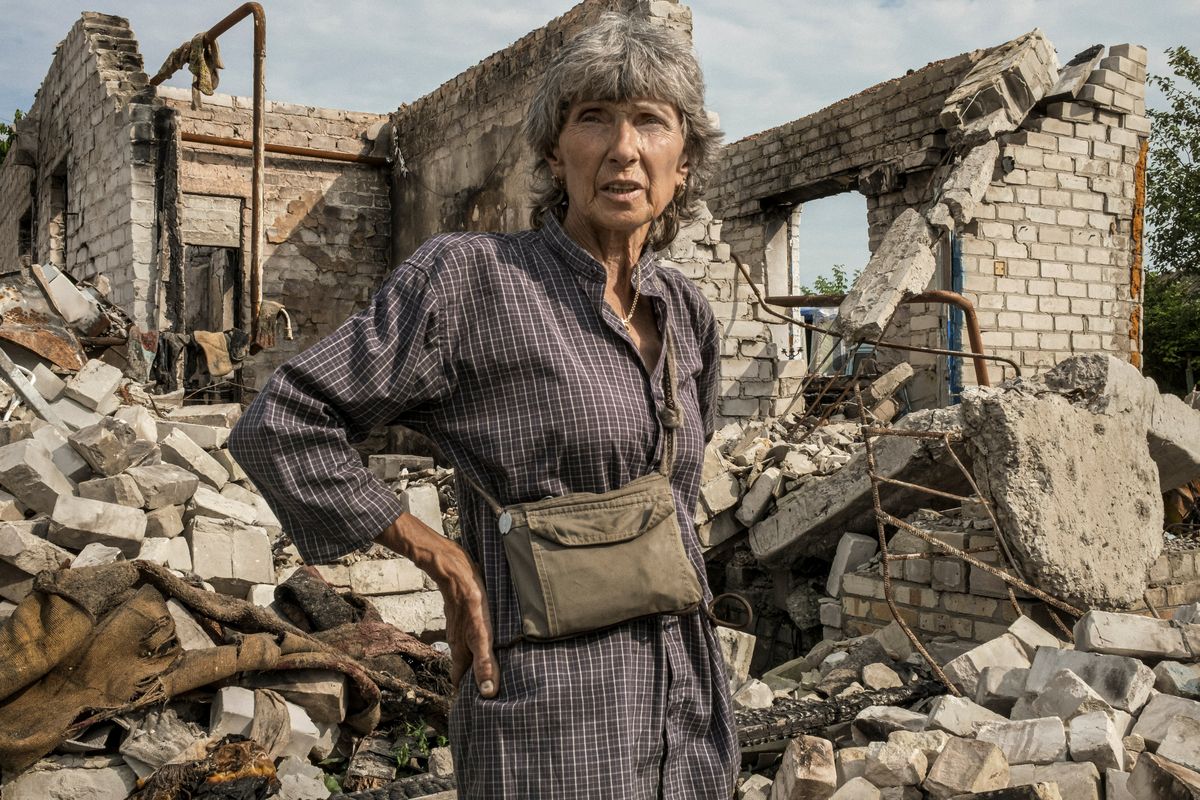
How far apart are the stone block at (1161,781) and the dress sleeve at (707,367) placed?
79.2 inches

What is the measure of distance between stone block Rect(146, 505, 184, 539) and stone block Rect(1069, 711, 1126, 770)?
4439 mm

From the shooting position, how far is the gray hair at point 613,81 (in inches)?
64.4

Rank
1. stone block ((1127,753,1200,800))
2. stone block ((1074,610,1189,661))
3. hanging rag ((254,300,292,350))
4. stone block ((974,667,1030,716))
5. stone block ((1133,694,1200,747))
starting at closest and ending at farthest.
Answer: stone block ((1127,753,1200,800)) < stone block ((1133,694,1200,747)) < stone block ((974,667,1030,716)) < stone block ((1074,610,1189,661)) < hanging rag ((254,300,292,350))

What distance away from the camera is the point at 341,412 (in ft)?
4.91

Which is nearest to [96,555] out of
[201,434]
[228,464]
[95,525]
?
[95,525]

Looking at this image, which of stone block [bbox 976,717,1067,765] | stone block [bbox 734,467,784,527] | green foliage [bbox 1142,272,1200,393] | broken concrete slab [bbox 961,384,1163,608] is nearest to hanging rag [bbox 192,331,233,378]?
stone block [bbox 734,467,784,527]

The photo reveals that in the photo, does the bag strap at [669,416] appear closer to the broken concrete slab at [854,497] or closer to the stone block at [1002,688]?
the stone block at [1002,688]

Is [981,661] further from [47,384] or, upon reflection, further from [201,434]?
[47,384]

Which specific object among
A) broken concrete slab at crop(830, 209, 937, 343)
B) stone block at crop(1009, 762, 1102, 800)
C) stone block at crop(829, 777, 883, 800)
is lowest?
stone block at crop(829, 777, 883, 800)

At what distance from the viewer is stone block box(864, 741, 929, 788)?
3.33 m

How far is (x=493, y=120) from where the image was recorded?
10.8 meters

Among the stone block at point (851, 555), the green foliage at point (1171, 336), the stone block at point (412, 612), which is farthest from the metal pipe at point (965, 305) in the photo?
the green foliage at point (1171, 336)

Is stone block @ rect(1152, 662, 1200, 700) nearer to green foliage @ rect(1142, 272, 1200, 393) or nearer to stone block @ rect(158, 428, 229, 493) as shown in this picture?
stone block @ rect(158, 428, 229, 493)

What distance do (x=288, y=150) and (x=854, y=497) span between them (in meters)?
9.60
